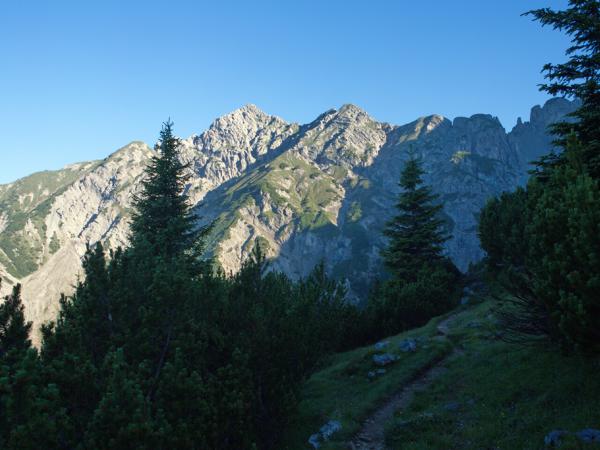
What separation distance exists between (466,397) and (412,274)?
76.2 feet

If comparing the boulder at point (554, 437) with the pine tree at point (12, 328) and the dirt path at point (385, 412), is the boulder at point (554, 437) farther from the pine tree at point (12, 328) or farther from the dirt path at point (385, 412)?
the pine tree at point (12, 328)

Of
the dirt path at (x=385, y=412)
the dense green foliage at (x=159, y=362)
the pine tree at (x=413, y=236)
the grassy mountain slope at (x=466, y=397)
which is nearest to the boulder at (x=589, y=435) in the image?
the grassy mountain slope at (x=466, y=397)

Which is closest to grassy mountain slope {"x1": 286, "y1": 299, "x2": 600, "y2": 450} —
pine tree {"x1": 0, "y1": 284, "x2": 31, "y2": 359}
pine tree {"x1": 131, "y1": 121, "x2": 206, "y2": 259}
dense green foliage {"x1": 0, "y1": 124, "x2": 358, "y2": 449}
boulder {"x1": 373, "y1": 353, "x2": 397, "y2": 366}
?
boulder {"x1": 373, "y1": 353, "x2": 397, "y2": 366}

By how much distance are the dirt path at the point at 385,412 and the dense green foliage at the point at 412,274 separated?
9.07 metres

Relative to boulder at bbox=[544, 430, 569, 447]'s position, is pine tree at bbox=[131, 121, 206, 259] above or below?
above

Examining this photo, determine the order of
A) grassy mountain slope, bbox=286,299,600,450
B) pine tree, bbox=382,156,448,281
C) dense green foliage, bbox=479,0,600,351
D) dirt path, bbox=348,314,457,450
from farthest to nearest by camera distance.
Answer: pine tree, bbox=382,156,448,281, dirt path, bbox=348,314,457,450, grassy mountain slope, bbox=286,299,600,450, dense green foliage, bbox=479,0,600,351

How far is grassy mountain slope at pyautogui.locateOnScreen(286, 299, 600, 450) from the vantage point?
1036cm

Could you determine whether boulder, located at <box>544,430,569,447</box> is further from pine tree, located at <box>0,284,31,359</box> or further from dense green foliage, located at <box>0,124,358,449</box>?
pine tree, located at <box>0,284,31,359</box>

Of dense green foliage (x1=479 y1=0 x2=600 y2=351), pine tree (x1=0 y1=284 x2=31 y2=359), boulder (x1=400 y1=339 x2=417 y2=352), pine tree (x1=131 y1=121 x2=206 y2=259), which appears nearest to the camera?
dense green foliage (x1=479 y1=0 x2=600 y2=351)

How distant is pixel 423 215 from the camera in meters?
38.5

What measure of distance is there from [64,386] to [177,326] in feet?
9.50

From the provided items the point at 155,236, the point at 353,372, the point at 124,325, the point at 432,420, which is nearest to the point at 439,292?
the point at 353,372

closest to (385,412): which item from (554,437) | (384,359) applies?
(384,359)

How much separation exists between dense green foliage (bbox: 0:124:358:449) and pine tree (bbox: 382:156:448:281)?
24044mm
